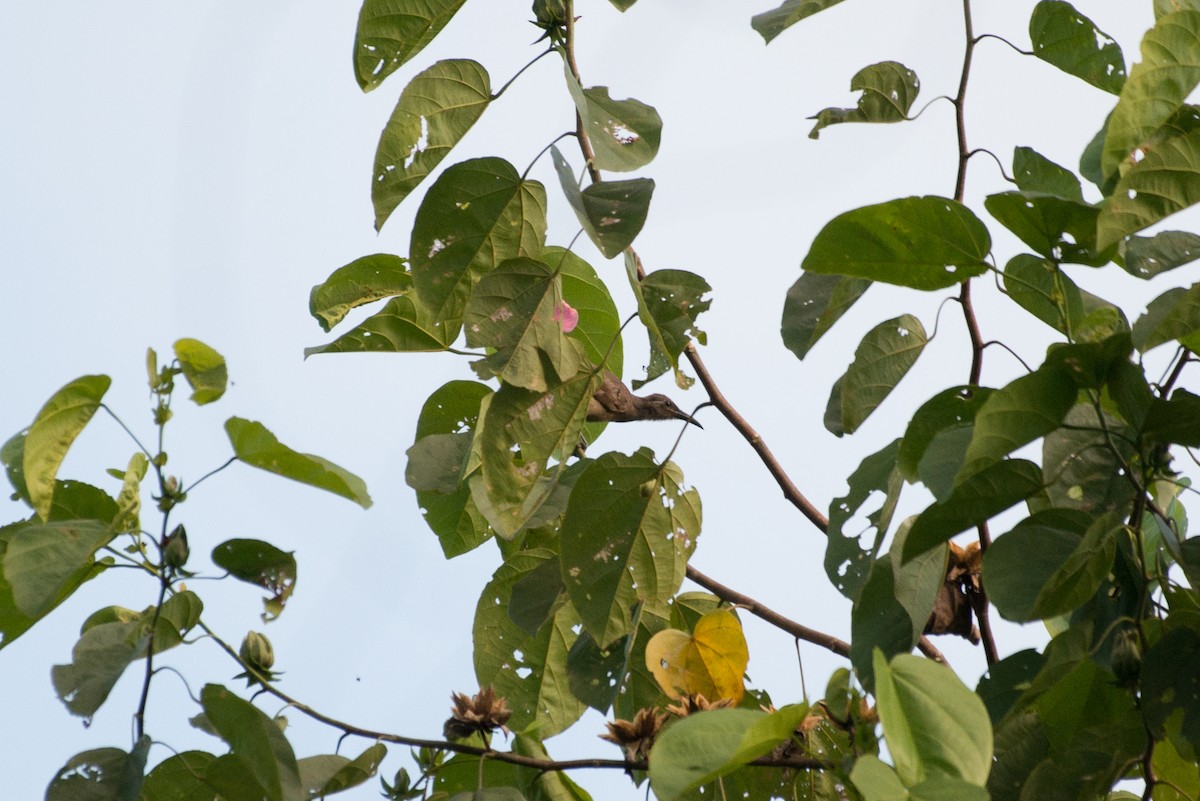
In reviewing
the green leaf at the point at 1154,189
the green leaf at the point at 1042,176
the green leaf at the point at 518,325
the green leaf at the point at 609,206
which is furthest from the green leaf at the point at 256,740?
the green leaf at the point at 1042,176

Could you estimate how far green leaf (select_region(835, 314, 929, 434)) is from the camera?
3.27ft

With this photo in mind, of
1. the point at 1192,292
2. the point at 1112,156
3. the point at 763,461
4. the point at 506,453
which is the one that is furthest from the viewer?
the point at 763,461

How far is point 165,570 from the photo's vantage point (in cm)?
91

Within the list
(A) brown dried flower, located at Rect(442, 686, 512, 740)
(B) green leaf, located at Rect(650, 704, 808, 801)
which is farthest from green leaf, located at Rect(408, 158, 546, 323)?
(B) green leaf, located at Rect(650, 704, 808, 801)

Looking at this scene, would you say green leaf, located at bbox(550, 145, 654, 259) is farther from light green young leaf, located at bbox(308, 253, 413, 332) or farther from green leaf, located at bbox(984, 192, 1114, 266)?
light green young leaf, located at bbox(308, 253, 413, 332)

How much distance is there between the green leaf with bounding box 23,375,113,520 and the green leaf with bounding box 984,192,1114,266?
2.28 feet

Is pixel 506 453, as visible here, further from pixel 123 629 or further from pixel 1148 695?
pixel 1148 695

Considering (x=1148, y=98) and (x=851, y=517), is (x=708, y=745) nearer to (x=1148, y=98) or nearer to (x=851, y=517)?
(x=851, y=517)

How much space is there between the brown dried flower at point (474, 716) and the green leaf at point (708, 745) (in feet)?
1.32

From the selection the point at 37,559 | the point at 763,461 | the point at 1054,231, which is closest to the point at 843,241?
the point at 1054,231

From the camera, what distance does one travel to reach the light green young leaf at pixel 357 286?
127 cm

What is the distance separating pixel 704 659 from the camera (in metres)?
1.07

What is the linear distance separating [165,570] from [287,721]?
199 millimetres

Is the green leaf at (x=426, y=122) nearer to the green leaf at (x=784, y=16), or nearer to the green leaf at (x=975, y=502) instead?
the green leaf at (x=784, y=16)
